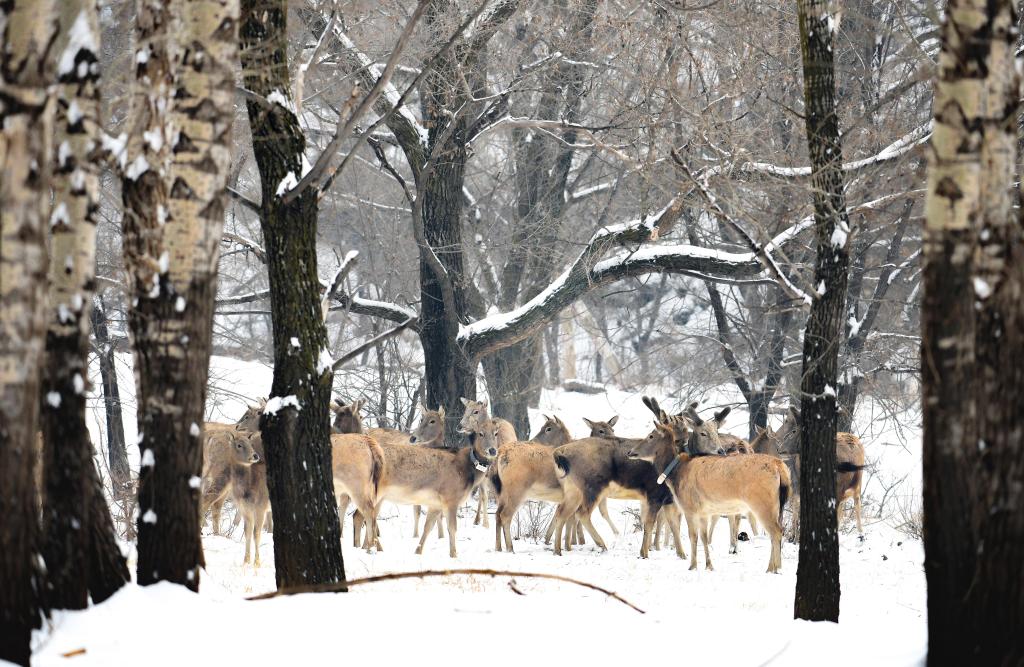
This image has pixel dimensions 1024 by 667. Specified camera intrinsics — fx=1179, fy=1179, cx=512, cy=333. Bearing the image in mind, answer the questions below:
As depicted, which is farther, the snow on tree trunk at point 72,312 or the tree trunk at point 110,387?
the tree trunk at point 110,387

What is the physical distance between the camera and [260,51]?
8273mm

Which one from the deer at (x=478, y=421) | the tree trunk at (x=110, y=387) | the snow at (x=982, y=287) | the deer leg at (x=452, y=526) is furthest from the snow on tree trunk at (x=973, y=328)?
the deer at (x=478, y=421)

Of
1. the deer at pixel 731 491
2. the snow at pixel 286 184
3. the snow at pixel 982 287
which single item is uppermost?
the snow at pixel 286 184

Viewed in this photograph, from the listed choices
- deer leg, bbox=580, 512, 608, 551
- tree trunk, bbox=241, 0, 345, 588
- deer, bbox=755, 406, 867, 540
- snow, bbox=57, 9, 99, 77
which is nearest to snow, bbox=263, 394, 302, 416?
tree trunk, bbox=241, 0, 345, 588

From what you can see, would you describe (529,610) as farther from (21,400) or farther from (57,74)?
(57,74)

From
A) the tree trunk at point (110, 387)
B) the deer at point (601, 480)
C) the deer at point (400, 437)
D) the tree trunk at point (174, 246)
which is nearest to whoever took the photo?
the tree trunk at point (174, 246)

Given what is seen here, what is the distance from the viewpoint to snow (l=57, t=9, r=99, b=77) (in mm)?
5500

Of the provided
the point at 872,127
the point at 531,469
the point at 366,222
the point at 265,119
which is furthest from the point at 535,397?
the point at 265,119

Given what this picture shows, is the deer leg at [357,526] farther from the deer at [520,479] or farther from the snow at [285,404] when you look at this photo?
the snow at [285,404]

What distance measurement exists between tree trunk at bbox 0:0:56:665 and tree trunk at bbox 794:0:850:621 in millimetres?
5518

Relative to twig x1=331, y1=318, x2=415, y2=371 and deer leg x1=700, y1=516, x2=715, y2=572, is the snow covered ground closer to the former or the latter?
twig x1=331, y1=318, x2=415, y2=371

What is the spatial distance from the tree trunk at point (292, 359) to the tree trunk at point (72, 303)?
2587mm

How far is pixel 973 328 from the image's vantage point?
5.24m

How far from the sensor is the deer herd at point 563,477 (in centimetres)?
1443
